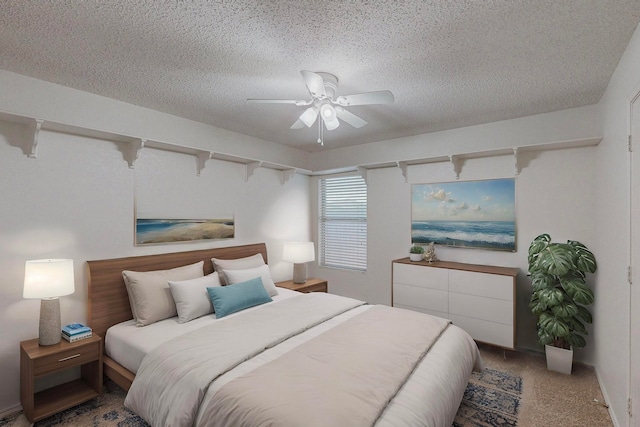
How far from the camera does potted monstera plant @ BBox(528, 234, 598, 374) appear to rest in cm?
282

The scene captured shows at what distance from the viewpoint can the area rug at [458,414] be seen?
2.26 meters

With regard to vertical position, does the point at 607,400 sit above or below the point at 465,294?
below

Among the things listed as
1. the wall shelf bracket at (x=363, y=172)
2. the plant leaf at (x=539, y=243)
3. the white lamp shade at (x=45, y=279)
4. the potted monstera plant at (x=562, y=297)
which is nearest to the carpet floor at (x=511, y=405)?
the potted monstera plant at (x=562, y=297)

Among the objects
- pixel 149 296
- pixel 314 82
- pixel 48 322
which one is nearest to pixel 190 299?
pixel 149 296

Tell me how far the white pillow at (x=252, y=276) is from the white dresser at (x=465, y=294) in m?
1.56

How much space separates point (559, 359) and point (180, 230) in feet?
12.9

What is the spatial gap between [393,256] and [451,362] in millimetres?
2351

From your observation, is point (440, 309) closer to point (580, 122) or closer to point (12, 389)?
point (580, 122)

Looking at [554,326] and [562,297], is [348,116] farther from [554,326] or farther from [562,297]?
[554,326]

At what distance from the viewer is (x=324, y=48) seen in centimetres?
203

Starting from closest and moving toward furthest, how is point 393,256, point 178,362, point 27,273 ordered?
1. point 178,362
2. point 27,273
3. point 393,256

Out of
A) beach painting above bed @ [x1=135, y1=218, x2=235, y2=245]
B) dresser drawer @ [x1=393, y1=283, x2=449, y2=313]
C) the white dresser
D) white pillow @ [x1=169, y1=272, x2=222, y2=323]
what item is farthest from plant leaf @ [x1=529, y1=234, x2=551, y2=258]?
beach painting above bed @ [x1=135, y1=218, x2=235, y2=245]

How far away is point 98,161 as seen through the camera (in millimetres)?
2863

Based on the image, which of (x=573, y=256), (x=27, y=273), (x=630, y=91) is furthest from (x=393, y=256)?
(x=27, y=273)
